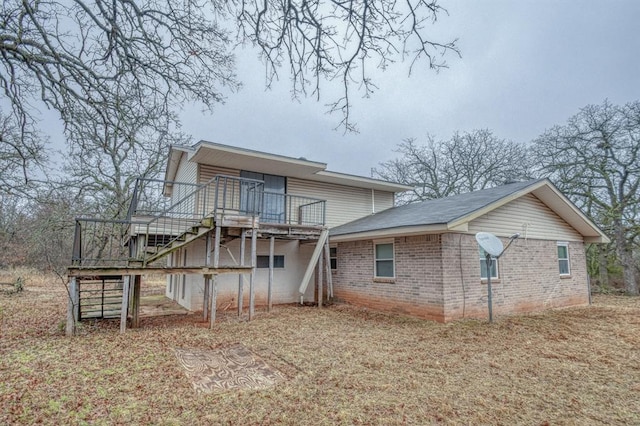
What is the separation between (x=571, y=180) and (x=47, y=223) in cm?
2476

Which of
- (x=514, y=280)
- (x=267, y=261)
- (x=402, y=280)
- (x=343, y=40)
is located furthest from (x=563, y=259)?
(x=343, y=40)

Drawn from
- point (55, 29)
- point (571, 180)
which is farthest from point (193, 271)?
point (571, 180)

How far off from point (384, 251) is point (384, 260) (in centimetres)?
28

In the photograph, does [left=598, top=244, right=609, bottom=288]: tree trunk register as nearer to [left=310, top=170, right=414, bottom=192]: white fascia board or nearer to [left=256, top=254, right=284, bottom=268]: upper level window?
[left=310, top=170, right=414, bottom=192]: white fascia board

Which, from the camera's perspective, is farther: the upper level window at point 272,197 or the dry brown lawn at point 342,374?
the upper level window at point 272,197

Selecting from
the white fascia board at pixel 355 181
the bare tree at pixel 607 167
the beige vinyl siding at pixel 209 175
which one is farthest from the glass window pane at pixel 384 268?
the bare tree at pixel 607 167

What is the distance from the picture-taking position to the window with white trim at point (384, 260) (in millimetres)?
10000

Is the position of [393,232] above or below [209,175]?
below

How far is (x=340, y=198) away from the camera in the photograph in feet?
45.3

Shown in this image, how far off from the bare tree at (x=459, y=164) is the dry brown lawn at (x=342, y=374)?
50.0ft

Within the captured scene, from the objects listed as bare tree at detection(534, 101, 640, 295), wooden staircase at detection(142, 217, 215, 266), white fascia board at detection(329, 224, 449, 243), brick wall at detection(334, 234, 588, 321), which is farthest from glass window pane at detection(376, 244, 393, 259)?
bare tree at detection(534, 101, 640, 295)

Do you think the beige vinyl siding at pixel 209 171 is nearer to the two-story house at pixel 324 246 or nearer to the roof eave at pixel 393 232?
the two-story house at pixel 324 246

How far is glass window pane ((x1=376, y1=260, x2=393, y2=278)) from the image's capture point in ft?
32.8

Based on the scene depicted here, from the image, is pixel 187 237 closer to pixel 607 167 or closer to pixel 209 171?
pixel 209 171
